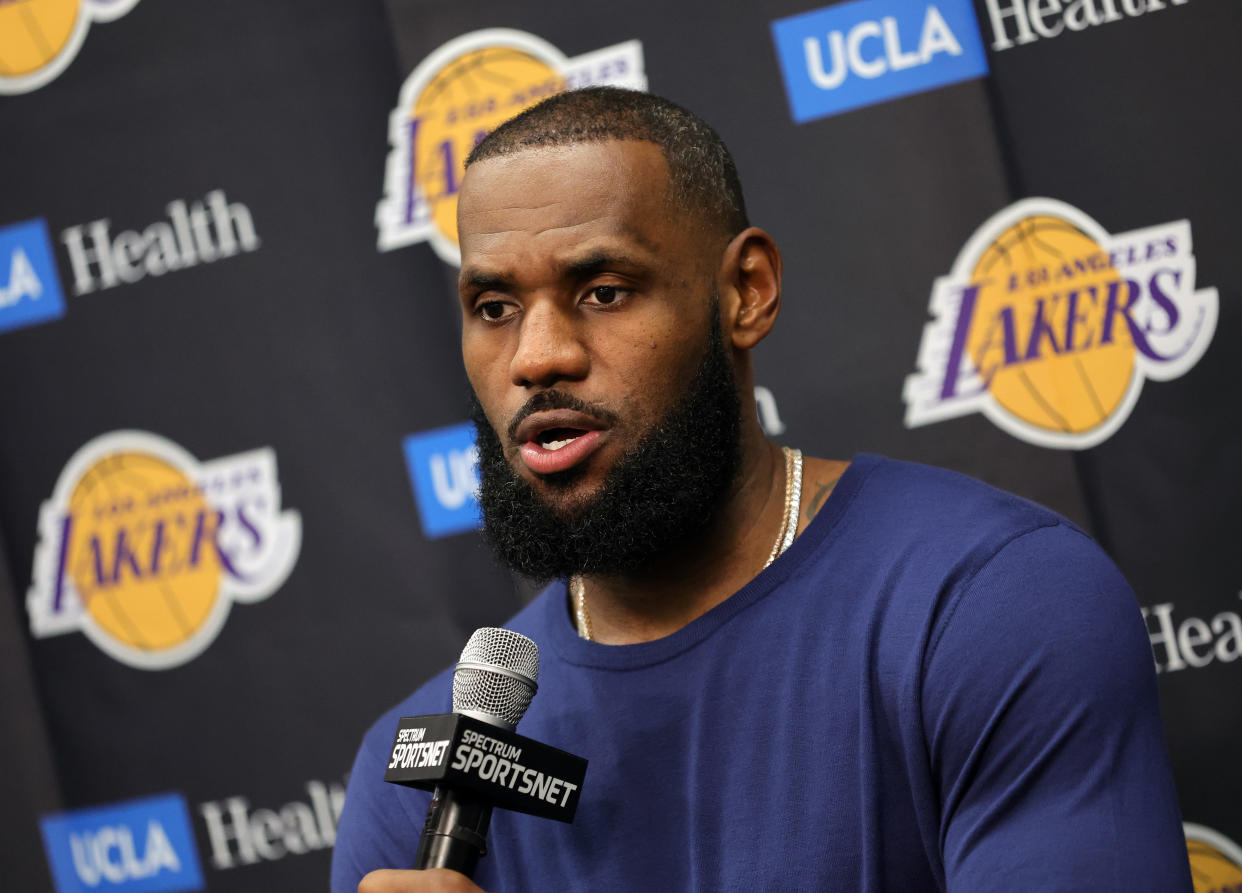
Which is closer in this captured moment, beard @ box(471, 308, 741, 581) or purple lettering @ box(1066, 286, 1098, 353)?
beard @ box(471, 308, 741, 581)

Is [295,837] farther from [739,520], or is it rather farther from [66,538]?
[739,520]

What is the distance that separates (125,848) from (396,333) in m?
1.02

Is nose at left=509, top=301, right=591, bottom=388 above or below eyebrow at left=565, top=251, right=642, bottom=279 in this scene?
below

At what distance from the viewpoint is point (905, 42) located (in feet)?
A: 6.09

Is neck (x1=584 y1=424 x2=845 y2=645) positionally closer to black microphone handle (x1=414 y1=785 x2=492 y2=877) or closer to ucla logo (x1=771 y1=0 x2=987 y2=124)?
black microphone handle (x1=414 y1=785 x2=492 y2=877)

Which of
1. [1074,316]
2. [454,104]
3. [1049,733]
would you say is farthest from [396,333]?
[1049,733]

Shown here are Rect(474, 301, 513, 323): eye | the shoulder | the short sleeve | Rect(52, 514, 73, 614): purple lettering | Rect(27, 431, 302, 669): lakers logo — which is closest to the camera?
the short sleeve

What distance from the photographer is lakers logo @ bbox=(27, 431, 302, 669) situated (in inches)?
84.7

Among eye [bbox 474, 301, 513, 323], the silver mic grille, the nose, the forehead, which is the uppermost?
the forehead

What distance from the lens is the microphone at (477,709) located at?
3.32ft

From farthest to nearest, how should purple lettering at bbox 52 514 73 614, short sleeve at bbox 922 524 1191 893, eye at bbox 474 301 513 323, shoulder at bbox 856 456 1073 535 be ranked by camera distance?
1. purple lettering at bbox 52 514 73 614
2. eye at bbox 474 301 513 323
3. shoulder at bbox 856 456 1073 535
4. short sleeve at bbox 922 524 1191 893

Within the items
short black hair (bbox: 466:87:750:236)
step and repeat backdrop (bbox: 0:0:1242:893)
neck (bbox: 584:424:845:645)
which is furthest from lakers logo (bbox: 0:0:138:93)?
neck (bbox: 584:424:845:645)

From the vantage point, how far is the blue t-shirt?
3.40 ft

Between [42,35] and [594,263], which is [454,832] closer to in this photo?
[594,263]
